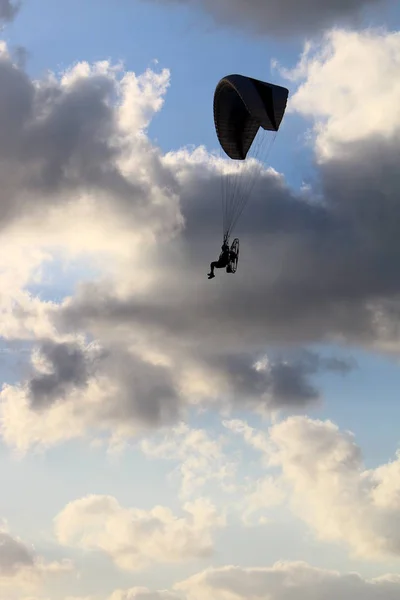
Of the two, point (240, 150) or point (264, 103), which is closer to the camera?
point (264, 103)

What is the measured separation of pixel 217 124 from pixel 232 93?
493 centimetres

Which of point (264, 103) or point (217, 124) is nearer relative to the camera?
point (264, 103)

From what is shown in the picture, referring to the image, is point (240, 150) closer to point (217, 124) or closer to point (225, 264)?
point (217, 124)

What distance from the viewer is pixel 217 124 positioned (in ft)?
552

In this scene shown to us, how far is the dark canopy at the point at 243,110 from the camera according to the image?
156875 mm

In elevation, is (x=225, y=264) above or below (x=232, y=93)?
below

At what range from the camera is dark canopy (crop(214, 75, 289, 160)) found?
156875 millimetres

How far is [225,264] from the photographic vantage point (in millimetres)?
162000

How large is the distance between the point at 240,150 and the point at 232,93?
8082mm

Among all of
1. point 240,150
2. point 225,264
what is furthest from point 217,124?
point 225,264

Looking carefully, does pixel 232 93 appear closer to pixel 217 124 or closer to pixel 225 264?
pixel 217 124

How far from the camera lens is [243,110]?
16775 cm

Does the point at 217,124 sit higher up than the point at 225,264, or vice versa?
the point at 217,124

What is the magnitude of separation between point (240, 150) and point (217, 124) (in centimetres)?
435
